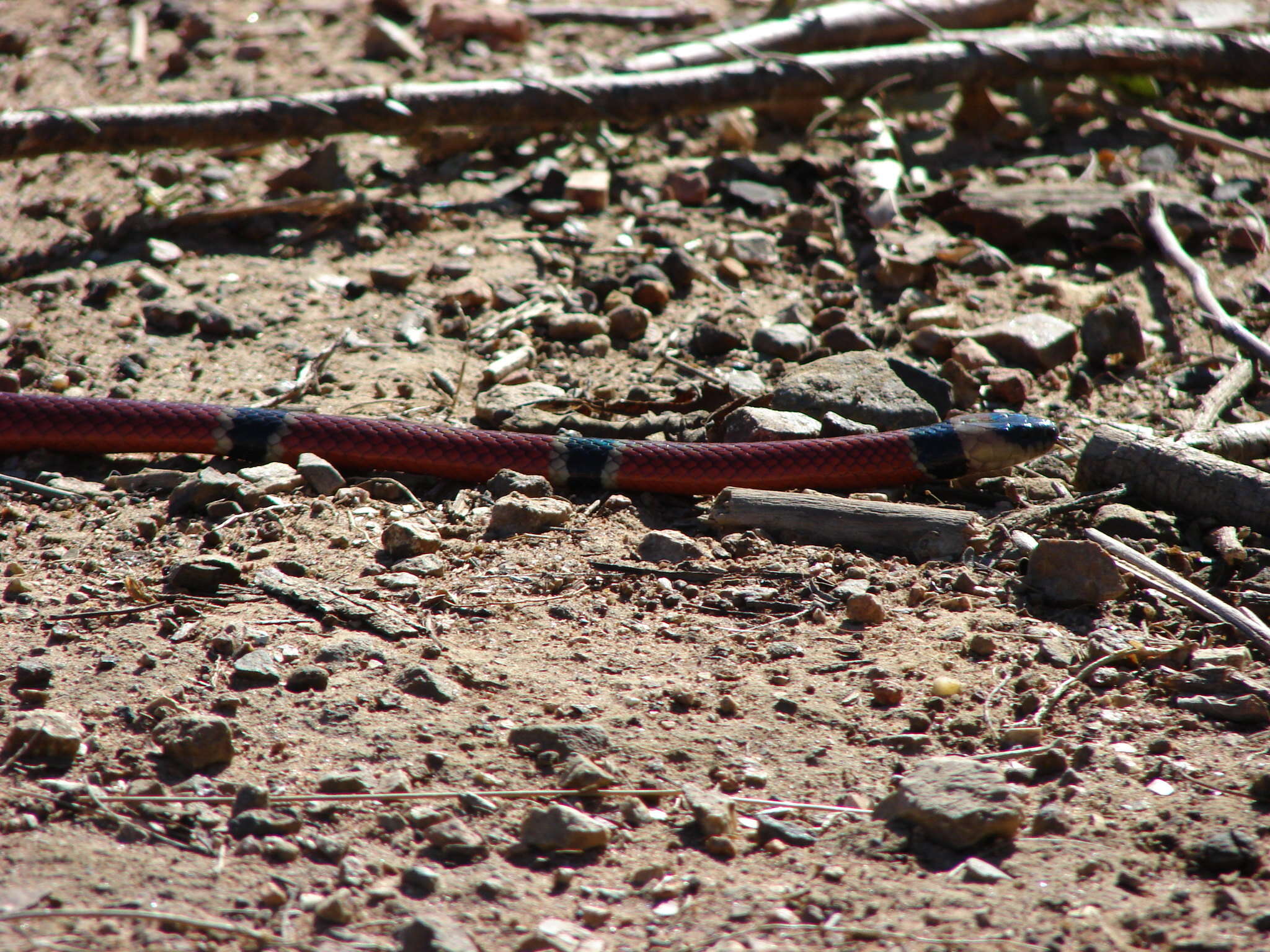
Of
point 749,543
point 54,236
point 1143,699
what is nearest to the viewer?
point 1143,699

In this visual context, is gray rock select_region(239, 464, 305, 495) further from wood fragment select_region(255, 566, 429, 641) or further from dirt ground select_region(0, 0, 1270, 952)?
wood fragment select_region(255, 566, 429, 641)

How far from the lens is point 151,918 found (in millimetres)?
2213

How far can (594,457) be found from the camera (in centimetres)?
412

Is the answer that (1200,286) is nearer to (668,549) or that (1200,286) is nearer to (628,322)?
(628,322)

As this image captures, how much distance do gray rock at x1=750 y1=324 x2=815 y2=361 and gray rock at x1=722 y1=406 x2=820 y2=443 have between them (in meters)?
0.63

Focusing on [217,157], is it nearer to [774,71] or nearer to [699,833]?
[774,71]

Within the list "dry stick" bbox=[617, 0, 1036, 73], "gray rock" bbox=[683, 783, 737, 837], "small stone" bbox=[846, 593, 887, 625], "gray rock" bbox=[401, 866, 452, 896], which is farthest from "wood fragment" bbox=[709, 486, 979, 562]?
"dry stick" bbox=[617, 0, 1036, 73]

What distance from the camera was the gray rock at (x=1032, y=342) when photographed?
4996mm

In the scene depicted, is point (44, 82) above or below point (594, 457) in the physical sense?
above

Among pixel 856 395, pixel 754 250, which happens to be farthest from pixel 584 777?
pixel 754 250

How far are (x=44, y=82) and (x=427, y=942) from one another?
23.6ft

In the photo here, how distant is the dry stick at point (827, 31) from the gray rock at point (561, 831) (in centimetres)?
578

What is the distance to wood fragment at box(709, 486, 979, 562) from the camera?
379 centimetres

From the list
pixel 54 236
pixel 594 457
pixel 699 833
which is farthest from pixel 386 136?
pixel 699 833
